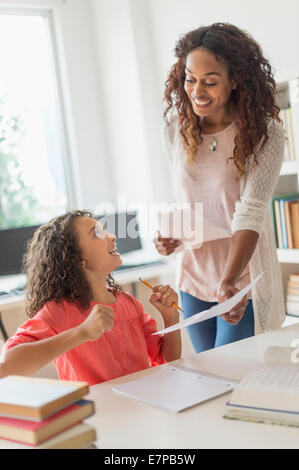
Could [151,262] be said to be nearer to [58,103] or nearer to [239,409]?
[58,103]

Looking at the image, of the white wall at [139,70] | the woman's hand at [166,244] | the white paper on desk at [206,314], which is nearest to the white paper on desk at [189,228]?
the woman's hand at [166,244]

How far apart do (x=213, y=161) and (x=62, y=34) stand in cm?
252

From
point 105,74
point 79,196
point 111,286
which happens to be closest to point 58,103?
point 105,74

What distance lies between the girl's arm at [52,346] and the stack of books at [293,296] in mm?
1639

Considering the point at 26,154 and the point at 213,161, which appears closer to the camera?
the point at 213,161

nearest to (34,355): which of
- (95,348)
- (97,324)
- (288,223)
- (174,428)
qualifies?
(97,324)

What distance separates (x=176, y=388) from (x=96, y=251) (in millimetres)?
512

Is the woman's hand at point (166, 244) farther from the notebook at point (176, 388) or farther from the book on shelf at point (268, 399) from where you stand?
the book on shelf at point (268, 399)

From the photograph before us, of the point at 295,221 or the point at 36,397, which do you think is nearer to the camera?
the point at 36,397

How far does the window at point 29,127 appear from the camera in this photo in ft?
12.7

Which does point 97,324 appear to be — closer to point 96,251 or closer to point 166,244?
point 96,251

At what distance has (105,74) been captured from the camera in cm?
398

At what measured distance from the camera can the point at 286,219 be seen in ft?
8.81

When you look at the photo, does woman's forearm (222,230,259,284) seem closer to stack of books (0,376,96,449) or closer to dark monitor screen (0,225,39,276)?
stack of books (0,376,96,449)
